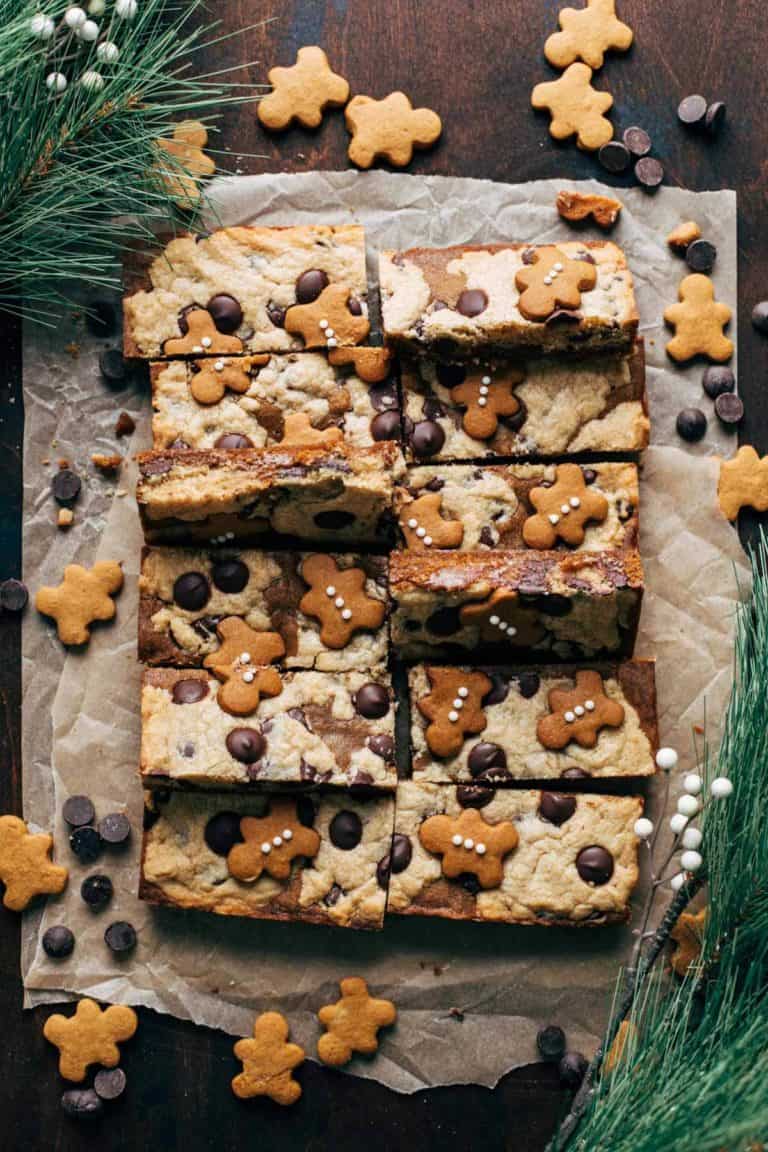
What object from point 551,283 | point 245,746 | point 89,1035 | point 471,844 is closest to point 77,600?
point 245,746

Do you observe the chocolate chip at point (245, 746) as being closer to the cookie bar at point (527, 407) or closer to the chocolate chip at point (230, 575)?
the chocolate chip at point (230, 575)

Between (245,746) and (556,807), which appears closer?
(245,746)

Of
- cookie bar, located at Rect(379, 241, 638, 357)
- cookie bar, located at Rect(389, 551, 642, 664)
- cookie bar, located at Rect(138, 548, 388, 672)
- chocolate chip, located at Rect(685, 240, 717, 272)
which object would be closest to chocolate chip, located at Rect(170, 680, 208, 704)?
cookie bar, located at Rect(138, 548, 388, 672)

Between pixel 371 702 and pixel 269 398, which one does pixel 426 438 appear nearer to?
pixel 269 398

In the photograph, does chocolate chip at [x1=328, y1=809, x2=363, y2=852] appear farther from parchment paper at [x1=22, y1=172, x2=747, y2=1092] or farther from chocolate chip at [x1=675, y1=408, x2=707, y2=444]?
chocolate chip at [x1=675, y1=408, x2=707, y2=444]

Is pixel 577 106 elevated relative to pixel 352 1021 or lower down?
elevated
